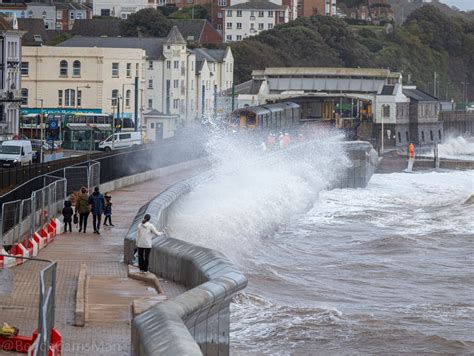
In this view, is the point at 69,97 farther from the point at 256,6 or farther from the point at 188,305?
the point at 256,6

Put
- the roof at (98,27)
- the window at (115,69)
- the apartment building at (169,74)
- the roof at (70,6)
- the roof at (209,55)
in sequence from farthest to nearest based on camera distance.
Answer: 1. the roof at (70,6)
2. the roof at (98,27)
3. the roof at (209,55)
4. the apartment building at (169,74)
5. the window at (115,69)

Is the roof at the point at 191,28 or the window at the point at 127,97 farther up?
the roof at the point at 191,28

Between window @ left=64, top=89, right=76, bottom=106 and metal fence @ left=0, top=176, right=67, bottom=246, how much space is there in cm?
4313

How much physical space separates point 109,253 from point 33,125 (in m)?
46.5

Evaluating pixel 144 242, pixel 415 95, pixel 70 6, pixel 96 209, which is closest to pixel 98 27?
pixel 70 6

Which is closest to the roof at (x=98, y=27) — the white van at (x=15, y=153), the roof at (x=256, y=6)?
the roof at (x=256, y=6)

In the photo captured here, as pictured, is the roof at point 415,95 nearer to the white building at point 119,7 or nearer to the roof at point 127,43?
the roof at point 127,43

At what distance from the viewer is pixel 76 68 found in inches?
2901

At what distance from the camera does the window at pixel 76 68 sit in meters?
73.7

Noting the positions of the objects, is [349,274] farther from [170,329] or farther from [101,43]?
[101,43]

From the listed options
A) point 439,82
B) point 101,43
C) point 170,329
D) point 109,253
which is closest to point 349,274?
point 109,253

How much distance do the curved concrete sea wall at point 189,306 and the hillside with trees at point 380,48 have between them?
9302 cm

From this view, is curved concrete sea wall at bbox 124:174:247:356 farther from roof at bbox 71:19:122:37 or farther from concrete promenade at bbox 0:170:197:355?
roof at bbox 71:19:122:37

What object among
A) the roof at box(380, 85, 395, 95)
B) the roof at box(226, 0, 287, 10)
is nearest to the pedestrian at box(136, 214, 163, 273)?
the roof at box(380, 85, 395, 95)
